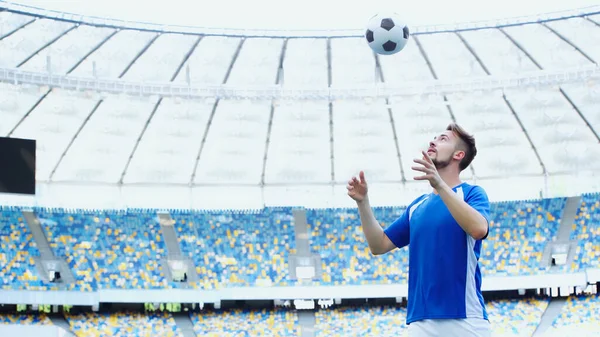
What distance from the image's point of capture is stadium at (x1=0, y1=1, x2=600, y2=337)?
23.5m

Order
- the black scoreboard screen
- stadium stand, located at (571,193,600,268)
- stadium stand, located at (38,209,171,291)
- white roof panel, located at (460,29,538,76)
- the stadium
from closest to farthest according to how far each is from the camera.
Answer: the black scoreboard screen < white roof panel, located at (460,29,538,76) < the stadium < stadium stand, located at (38,209,171,291) < stadium stand, located at (571,193,600,268)

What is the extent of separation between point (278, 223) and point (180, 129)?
7.14 meters

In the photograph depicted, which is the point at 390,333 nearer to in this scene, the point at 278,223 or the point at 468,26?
the point at 278,223

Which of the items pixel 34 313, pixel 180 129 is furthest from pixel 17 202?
pixel 180 129

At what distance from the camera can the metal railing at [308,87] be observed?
23094 millimetres

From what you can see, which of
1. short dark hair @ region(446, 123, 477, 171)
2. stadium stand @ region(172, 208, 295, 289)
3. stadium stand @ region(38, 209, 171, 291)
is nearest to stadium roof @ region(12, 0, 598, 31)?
stadium stand @ region(172, 208, 295, 289)

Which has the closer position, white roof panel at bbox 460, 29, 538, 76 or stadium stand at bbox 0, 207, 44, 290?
white roof panel at bbox 460, 29, 538, 76

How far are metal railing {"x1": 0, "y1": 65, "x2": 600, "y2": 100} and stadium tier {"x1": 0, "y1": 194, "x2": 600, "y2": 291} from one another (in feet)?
26.7

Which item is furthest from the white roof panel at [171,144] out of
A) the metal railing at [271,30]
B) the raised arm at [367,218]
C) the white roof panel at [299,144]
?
the raised arm at [367,218]

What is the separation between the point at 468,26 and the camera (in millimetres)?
22297

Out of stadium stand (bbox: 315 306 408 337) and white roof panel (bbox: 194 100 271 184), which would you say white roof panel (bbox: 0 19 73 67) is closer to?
white roof panel (bbox: 194 100 271 184)

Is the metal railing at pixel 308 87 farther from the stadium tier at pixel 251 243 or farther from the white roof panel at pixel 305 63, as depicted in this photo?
the stadium tier at pixel 251 243

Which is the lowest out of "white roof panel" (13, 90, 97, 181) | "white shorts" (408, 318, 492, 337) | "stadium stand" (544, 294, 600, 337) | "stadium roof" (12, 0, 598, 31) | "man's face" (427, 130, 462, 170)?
"stadium stand" (544, 294, 600, 337)

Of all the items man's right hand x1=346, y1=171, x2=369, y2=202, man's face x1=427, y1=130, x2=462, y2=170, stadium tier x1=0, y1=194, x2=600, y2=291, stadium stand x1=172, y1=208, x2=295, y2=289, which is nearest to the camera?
man's face x1=427, y1=130, x2=462, y2=170
